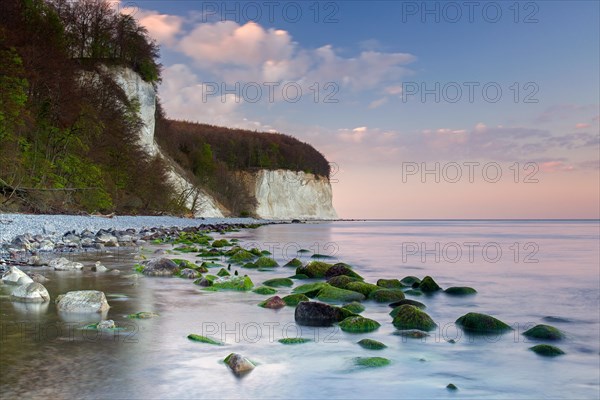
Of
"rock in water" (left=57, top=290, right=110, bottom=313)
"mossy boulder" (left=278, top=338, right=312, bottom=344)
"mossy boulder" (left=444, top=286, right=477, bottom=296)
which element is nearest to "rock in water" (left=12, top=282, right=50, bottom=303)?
"rock in water" (left=57, top=290, right=110, bottom=313)

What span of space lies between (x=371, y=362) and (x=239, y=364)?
3.67ft

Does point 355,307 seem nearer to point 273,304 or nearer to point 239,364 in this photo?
point 273,304

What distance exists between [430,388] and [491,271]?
36.8 feet

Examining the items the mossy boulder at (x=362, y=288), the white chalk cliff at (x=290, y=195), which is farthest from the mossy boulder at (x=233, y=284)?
the white chalk cliff at (x=290, y=195)

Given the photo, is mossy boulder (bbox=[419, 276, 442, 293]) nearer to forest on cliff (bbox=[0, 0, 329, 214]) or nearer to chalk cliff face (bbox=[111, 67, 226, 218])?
forest on cliff (bbox=[0, 0, 329, 214])

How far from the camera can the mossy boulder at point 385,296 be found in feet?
24.8

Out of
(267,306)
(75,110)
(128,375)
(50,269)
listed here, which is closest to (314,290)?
(267,306)

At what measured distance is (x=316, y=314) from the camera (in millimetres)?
5934

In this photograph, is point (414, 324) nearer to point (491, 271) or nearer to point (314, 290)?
point (314, 290)

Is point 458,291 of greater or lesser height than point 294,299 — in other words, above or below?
below

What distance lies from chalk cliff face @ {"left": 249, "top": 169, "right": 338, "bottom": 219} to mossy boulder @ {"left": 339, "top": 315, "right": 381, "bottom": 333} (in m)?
90.3

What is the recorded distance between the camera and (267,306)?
680 cm

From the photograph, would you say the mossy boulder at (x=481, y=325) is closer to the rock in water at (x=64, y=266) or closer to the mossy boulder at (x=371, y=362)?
the mossy boulder at (x=371, y=362)

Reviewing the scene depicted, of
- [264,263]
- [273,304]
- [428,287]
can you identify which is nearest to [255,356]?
[273,304]
